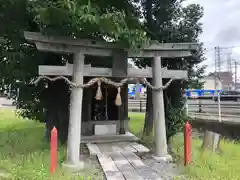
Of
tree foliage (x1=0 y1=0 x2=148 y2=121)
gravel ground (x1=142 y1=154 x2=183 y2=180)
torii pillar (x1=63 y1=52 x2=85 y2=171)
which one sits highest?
tree foliage (x1=0 y1=0 x2=148 y2=121)

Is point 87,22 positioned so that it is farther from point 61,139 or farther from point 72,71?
point 61,139

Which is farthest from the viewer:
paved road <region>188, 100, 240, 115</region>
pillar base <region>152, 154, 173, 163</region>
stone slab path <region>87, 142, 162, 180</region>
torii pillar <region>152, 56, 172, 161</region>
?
paved road <region>188, 100, 240, 115</region>

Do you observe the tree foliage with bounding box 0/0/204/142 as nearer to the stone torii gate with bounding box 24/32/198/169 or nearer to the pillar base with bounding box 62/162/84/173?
the stone torii gate with bounding box 24/32/198/169

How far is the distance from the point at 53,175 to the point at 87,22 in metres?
3.37

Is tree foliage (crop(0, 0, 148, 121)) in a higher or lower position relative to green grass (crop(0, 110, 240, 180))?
higher

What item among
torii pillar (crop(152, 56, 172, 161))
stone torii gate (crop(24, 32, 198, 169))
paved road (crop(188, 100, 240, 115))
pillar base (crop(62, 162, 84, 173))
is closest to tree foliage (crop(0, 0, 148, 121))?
stone torii gate (crop(24, 32, 198, 169))

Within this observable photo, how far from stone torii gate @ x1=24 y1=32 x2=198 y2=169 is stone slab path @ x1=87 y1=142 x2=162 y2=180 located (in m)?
0.70

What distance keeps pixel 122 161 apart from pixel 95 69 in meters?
2.42

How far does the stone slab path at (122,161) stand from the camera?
567 centimetres

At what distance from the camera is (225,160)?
6.82 metres

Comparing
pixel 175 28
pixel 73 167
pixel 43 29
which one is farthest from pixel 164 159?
pixel 175 28

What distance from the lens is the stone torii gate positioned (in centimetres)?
633

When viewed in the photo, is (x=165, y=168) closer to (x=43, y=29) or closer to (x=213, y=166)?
(x=213, y=166)

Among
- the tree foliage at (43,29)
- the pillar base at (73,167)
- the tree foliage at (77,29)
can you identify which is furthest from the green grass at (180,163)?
the tree foliage at (43,29)
